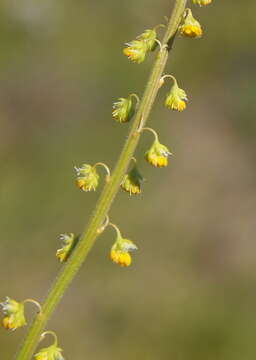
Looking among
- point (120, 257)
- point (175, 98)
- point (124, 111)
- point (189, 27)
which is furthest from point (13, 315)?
point (189, 27)

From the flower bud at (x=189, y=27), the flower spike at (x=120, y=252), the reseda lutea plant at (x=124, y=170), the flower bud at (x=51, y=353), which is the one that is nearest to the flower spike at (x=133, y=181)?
the reseda lutea plant at (x=124, y=170)

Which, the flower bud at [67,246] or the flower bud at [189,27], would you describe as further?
the flower bud at [67,246]

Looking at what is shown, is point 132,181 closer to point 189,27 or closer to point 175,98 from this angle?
point 175,98

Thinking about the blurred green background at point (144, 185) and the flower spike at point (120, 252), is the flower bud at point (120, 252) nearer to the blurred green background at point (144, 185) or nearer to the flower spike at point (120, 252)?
the flower spike at point (120, 252)

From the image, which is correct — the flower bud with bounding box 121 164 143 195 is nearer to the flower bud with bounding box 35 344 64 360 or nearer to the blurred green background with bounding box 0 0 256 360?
the flower bud with bounding box 35 344 64 360

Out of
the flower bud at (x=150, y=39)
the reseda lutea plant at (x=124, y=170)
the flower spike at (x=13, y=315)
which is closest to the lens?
the reseda lutea plant at (x=124, y=170)

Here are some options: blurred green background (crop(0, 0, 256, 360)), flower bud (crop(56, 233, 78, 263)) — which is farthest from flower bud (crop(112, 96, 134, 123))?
blurred green background (crop(0, 0, 256, 360))

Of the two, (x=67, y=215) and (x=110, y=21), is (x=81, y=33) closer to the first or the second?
(x=110, y=21)

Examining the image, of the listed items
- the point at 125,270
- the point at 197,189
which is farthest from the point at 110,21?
the point at 125,270
